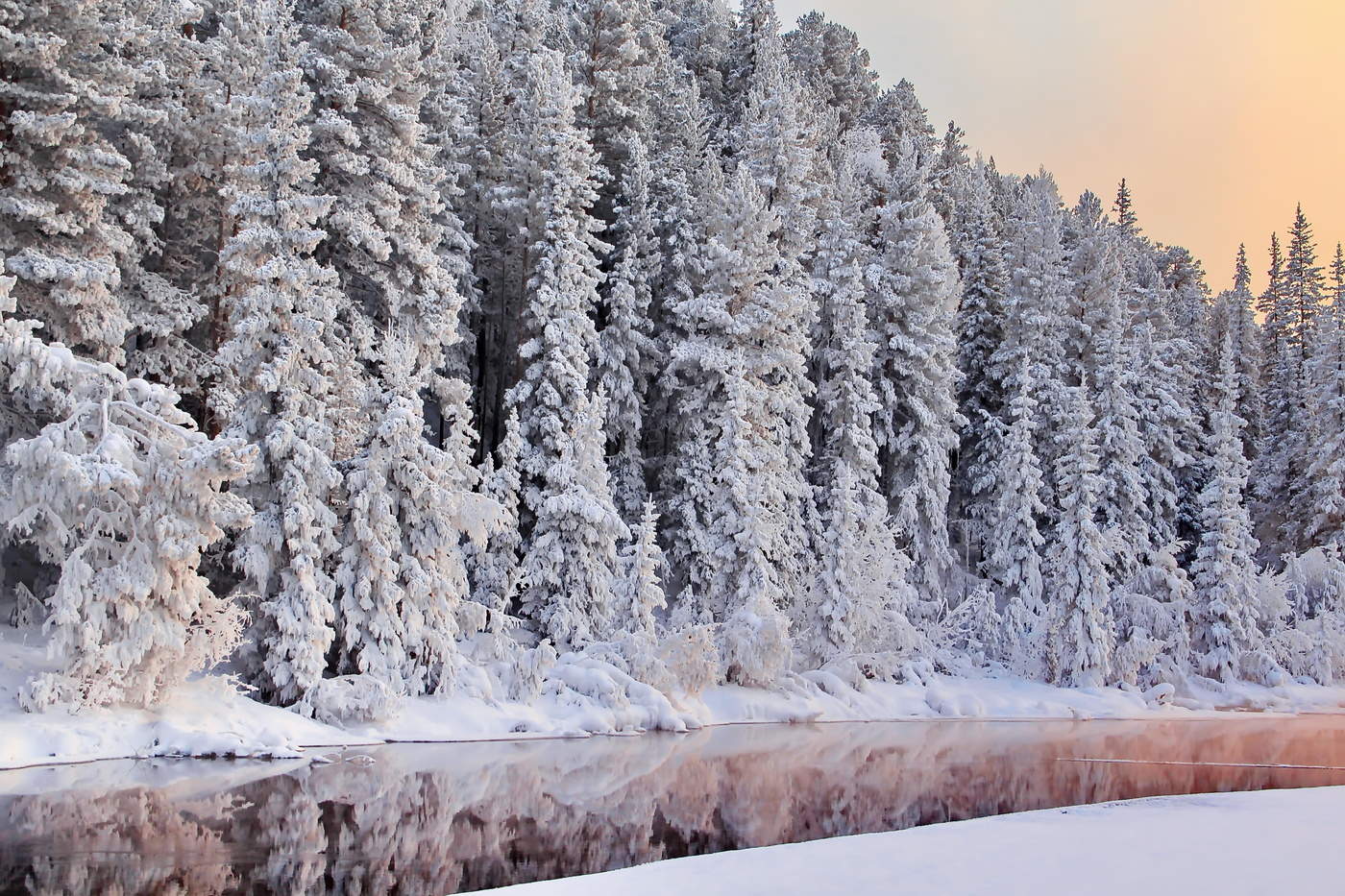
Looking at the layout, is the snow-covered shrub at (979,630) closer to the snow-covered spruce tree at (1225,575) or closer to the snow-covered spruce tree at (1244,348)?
the snow-covered spruce tree at (1225,575)

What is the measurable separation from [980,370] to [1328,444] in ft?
47.7

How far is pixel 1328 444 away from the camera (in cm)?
4634

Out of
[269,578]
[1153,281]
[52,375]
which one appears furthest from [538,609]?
[1153,281]

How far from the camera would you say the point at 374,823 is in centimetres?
1533

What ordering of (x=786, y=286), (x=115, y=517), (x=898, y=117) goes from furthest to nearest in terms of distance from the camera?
1. (x=898, y=117)
2. (x=786, y=286)
3. (x=115, y=517)

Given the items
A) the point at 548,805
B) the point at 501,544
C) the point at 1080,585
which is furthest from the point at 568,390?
the point at 1080,585

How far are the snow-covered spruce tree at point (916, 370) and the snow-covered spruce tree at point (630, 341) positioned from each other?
8.72 meters

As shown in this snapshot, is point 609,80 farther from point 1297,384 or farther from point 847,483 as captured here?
point 1297,384

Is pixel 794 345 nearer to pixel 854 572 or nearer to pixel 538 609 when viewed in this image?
pixel 854 572

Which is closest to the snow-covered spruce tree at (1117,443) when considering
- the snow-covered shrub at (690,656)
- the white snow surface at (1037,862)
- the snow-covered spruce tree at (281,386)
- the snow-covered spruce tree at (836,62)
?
the snow-covered shrub at (690,656)

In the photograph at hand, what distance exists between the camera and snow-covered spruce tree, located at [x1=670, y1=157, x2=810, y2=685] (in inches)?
1341

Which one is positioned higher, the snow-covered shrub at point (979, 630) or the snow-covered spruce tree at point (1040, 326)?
the snow-covered spruce tree at point (1040, 326)

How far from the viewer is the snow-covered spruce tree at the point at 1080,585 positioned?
37.3 m

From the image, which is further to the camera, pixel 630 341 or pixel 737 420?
pixel 630 341
